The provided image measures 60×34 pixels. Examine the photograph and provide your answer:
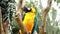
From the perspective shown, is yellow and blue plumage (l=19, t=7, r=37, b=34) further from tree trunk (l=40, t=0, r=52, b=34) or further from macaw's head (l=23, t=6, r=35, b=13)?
tree trunk (l=40, t=0, r=52, b=34)

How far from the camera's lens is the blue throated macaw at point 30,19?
1733 mm

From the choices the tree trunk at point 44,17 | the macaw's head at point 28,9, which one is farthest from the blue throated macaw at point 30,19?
the tree trunk at point 44,17

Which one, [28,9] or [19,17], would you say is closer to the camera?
[19,17]

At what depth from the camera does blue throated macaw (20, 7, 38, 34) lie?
5.69ft

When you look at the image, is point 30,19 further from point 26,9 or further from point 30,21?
point 26,9

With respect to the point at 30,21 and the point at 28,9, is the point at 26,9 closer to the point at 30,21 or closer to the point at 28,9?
the point at 28,9

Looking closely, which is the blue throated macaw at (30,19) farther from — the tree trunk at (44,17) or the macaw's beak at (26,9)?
the tree trunk at (44,17)

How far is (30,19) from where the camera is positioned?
176 cm

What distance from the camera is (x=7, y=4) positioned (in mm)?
1938

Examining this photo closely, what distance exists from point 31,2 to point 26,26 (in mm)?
291

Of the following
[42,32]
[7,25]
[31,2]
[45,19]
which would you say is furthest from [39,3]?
[7,25]

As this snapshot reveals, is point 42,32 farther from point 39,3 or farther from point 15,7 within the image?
point 15,7

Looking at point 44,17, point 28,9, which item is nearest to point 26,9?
point 28,9

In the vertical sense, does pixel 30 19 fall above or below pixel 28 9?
below
